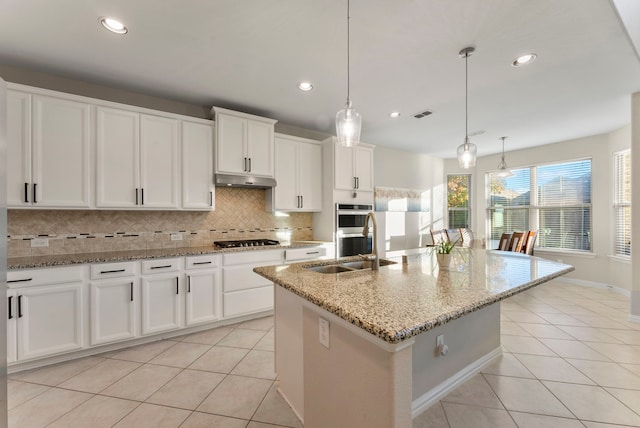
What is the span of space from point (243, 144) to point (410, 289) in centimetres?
275

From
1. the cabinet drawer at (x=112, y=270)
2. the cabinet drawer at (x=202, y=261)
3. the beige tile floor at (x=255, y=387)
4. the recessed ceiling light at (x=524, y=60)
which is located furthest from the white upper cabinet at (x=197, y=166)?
the recessed ceiling light at (x=524, y=60)

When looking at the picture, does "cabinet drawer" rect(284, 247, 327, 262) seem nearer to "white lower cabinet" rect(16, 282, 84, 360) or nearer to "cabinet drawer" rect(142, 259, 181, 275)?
"cabinet drawer" rect(142, 259, 181, 275)

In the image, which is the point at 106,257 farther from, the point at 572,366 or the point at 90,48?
the point at 572,366

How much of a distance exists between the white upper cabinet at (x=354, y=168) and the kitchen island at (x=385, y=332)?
1996mm

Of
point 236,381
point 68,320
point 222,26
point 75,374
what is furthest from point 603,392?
point 68,320

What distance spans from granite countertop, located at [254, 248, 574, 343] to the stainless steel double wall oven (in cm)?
187

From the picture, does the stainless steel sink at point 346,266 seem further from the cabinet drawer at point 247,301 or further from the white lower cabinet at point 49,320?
the white lower cabinet at point 49,320

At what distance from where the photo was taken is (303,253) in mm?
3607

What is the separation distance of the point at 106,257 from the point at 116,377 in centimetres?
103

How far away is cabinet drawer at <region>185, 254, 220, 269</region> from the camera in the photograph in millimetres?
2873

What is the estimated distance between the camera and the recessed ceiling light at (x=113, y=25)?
1902 mm

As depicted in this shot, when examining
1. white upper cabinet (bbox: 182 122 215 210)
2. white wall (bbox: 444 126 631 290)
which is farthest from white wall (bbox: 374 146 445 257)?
white upper cabinet (bbox: 182 122 215 210)

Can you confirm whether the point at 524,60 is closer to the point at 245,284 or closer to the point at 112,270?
the point at 245,284

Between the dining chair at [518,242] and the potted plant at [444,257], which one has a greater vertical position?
the potted plant at [444,257]
